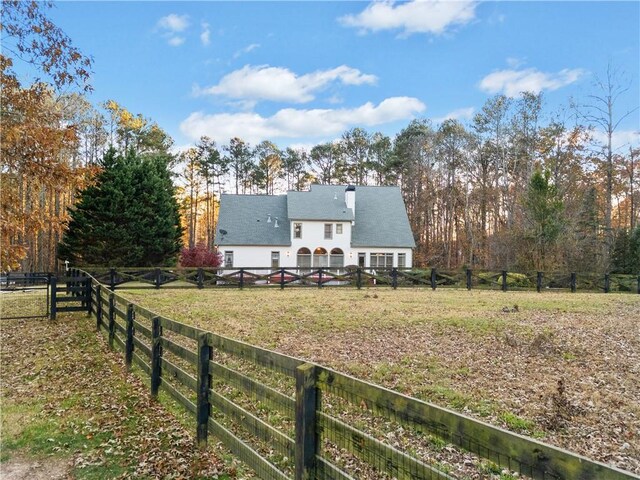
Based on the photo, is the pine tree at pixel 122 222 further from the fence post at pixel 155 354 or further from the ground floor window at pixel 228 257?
the fence post at pixel 155 354

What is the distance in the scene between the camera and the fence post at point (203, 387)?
4.31m

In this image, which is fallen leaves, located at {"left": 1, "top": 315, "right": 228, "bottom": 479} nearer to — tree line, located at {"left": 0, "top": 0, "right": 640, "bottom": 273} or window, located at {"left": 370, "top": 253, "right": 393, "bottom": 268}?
tree line, located at {"left": 0, "top": 0, "right": 640, "bottom": 273}

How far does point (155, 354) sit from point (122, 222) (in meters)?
24.4

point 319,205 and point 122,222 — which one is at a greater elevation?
point 319,205

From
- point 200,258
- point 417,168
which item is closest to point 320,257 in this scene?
point 200,258

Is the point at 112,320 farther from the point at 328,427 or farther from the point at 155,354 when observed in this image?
the point at 328,427

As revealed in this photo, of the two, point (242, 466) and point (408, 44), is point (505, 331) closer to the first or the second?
point (242, 466)

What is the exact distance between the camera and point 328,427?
2779 millimetres

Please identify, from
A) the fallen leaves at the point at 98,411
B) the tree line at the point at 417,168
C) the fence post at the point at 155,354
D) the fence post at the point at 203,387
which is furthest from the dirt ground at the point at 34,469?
the tree line at the point at 417,168

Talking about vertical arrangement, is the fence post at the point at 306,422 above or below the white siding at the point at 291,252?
below

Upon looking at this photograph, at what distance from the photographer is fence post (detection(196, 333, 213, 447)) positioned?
4309 millimetres

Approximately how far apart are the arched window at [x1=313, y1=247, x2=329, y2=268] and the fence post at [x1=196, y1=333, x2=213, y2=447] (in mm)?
28519

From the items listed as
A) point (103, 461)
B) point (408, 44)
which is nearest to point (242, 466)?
point (103, 461)

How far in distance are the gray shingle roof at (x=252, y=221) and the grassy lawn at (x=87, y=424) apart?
23731mm
